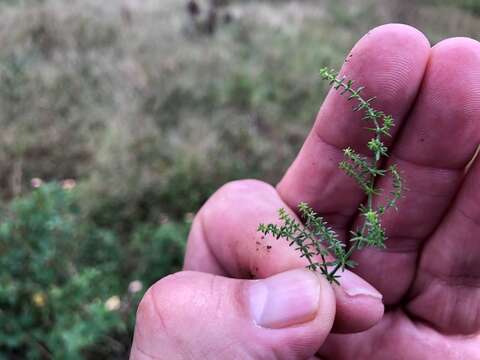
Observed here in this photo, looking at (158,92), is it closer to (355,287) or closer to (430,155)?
(430,155)

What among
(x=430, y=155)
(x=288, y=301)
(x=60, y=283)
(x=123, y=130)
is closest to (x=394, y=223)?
(x=430, y=155)

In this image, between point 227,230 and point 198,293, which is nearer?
point 198,293

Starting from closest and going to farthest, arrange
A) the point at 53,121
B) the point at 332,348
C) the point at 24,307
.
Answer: the point at 332,348 → the point at 24,307 → the point at 53,121

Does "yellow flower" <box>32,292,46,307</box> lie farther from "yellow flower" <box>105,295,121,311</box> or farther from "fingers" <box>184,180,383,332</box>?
"fingers" <box>184,180,383,332</box>

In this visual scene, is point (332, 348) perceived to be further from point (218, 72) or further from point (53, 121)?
point (218, 72)

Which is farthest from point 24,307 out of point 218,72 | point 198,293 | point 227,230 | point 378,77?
point 218,72

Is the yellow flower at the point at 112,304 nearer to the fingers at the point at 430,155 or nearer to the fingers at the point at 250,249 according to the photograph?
the fingers at the point at 250,249
